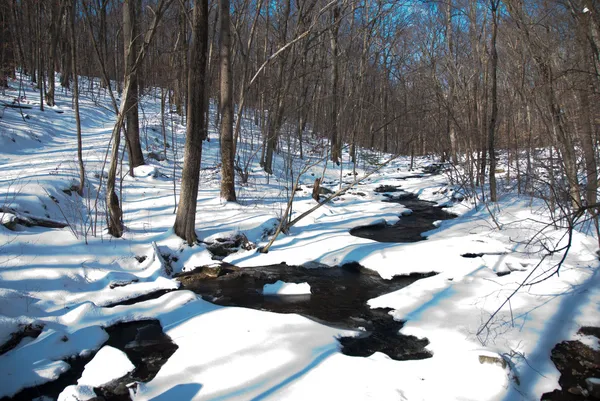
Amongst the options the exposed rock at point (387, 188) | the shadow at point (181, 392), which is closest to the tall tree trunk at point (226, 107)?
the shadow at point (181, 392)

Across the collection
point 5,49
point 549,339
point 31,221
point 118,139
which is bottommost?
point 549,339

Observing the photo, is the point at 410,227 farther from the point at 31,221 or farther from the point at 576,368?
the point at 31,221

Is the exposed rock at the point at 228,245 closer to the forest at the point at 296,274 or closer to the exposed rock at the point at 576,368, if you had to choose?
the forest at the point at 296,274

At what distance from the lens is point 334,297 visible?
6531 millimetres

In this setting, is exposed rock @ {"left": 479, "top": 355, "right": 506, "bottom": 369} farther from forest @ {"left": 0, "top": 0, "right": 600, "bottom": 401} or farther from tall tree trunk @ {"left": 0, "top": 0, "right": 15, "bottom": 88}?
tall tree trunk @ {"left": 0, "top": 0, "right": 15, "bottom": 88}

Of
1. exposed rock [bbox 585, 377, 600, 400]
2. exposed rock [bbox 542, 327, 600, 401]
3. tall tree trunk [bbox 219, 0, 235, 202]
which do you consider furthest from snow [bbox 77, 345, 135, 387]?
tall tree trunk [bbox 219, 0, 235, 202]

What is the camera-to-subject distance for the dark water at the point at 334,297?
4859 millimetres

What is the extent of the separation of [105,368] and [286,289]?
319 cm

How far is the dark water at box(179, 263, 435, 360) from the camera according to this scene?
4859mm

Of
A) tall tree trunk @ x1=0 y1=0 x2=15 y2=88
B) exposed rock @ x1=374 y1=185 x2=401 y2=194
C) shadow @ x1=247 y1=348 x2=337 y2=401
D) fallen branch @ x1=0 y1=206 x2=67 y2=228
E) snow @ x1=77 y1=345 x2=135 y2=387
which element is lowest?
snow @ x1=77 y1=345 x2=135 y2=387

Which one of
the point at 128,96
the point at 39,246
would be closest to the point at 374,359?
the point at 39,246

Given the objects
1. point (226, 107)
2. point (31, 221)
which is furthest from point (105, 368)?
point (226, 107)

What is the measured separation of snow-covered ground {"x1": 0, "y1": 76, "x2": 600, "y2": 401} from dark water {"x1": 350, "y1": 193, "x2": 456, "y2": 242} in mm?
417

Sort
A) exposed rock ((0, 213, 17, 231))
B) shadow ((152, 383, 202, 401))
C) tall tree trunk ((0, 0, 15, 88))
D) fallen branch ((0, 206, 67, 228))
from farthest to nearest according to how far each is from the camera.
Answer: tall tree trunk ((0, 0, 15, 88)), fallen branch ((0, 206, 67, 228)), exposed rock ((0, 213, 17, 231)), shadow ((152, 383, 202, 401))
